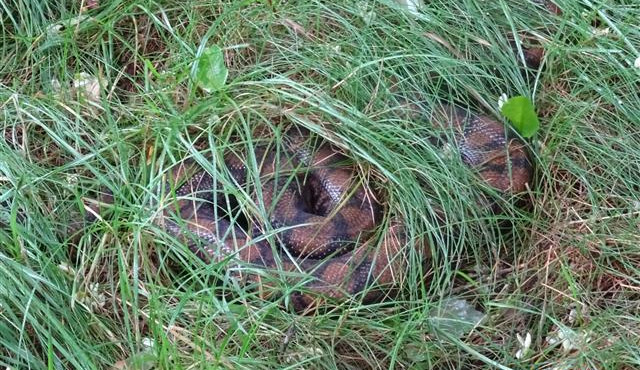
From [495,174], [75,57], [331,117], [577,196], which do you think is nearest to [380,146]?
[331,117]

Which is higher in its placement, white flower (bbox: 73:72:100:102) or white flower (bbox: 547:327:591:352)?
white flower (bbox: 73:72:100:102)

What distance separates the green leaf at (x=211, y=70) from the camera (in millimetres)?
4298

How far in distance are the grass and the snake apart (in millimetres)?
83

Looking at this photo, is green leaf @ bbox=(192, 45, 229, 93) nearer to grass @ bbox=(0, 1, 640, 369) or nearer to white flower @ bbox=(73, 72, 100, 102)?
grass @ bbox=(0, 1, 640, 369)

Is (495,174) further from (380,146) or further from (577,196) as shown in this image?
(380,146)

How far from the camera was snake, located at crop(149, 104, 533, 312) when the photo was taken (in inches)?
156

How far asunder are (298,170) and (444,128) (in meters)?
0.67

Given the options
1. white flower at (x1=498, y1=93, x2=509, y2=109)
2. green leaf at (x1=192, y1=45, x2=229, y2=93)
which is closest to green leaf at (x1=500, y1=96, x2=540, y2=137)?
white flower at (x1=498, y1=93, x2=509, y2=109)

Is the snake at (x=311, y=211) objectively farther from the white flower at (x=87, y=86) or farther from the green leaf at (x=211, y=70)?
the white flower at (x=87, y=86)

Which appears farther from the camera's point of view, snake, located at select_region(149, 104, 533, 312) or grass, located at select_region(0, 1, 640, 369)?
snake, located at select_region(149, 104, 533, 312)

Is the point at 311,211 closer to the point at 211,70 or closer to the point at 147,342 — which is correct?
the point at 211,70

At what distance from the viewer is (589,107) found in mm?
4508

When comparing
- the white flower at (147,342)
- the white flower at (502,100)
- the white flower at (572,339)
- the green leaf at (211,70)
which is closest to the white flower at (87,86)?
the green leaf at (211,70)

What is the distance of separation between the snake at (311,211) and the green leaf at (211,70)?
0.31 metres
